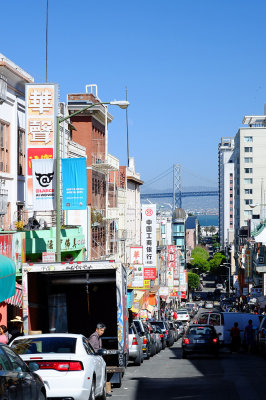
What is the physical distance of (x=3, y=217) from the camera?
30.8 meters

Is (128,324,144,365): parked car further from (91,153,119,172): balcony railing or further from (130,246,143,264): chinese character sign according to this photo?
(130,246,143,264): chinese character sign

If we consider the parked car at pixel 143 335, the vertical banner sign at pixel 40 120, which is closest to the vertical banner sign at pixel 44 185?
the vertical banner sign at pixel 40 120

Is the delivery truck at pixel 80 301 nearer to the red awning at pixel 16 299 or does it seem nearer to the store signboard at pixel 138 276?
the red awning at pixel 16 299

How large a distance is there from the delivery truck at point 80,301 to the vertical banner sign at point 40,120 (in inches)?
333

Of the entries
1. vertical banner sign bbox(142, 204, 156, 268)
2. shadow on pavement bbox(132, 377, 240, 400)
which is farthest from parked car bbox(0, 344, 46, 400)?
vertical banner sign bbox(142, 204, 156, 268)

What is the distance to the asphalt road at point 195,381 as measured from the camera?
18062 mm

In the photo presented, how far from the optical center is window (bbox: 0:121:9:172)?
30.3m

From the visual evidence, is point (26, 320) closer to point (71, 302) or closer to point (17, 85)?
point (71, 302)

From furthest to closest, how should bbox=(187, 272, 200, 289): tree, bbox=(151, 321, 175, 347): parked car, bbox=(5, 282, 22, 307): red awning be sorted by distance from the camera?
bbox=(187, 272, 200, 289): tree, bbox=(151, 321, 175, 347): parked car, bbox=(5, 282, 22, 307): red awning

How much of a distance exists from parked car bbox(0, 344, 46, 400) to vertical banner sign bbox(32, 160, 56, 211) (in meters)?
15.2

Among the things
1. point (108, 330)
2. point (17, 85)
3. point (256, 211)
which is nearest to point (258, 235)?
point (17, 85)

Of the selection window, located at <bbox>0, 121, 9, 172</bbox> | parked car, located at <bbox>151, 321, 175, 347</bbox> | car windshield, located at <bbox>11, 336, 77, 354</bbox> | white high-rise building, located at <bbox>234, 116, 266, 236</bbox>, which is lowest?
parked car, located at <bbox>151, 321, 175, 347</bbox>

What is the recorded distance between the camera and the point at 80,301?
23.2 m

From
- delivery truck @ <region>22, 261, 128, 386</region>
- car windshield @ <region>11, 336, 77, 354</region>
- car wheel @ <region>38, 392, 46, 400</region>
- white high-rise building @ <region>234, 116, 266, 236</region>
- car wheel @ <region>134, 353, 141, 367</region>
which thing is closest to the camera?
car wheel @ <region>38, 392, 46, 400</region>
